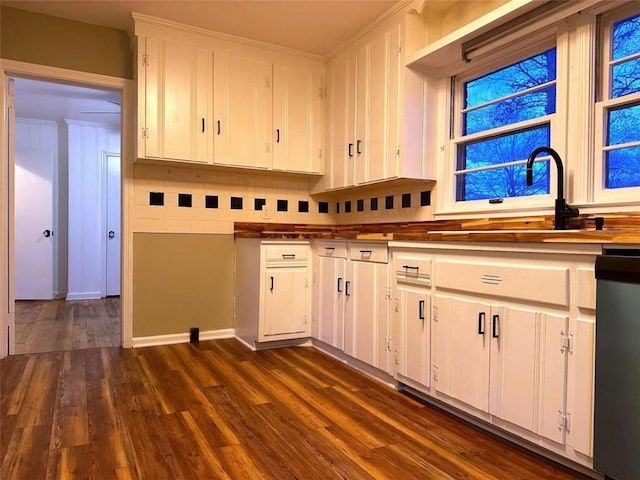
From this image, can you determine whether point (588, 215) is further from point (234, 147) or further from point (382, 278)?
point (234, 147)

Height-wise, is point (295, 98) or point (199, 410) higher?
point (295, 98)

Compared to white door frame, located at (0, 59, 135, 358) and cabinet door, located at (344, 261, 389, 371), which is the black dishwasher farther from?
white door frame, located at (0, 59, 135, 358)

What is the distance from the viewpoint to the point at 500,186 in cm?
265

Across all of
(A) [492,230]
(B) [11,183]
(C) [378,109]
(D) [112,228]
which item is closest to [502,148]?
(A) [492,230]

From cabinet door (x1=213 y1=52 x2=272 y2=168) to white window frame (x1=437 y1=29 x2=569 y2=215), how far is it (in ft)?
4.83

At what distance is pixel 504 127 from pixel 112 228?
215 inches

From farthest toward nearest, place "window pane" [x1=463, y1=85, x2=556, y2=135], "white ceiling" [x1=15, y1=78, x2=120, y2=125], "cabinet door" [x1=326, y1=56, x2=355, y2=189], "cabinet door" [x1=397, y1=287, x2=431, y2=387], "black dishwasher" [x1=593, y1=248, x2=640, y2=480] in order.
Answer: "white ceiling" [x1=15, y1=78, x2=120, y2=125]
"cabinet door" [x1=326, y1=56, x2=355, y2=189]
"window pane" [x1=463, y1=85, x2=556, y2=135]
"cabinet door" [x1=397, y1=287, x2=431, y2=387]
"black dishwasher" [x1=593, y1=248, x2=640, y2=480]

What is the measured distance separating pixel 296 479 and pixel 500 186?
2002 millimetres

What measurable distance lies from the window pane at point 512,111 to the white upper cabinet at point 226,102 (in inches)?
54.8

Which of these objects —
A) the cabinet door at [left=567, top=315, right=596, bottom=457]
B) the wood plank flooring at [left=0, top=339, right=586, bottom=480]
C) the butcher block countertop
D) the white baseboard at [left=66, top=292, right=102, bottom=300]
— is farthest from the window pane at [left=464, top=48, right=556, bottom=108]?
the white baseboard at [left=66, top=292, right=102, bottom=300]

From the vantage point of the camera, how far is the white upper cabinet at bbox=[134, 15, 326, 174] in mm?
3162

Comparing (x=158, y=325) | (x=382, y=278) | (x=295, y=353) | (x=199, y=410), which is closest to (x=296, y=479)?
(x=199, y=410)

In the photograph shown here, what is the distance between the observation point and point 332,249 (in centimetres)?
311

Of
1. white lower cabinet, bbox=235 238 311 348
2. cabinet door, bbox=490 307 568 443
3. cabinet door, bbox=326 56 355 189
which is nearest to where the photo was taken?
cabinet door, bbox=490 307 568 443
